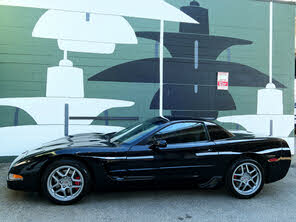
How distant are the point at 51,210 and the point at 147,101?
409 centimetres

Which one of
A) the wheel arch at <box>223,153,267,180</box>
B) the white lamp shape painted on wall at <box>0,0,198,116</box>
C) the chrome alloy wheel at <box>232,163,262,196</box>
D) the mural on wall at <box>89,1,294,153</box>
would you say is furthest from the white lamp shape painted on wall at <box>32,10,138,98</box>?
the chrome alloy wheel at <box>232,163,262,196</box>

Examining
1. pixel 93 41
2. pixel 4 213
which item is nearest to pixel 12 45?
pixel 93 41

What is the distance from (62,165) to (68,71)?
3.56m

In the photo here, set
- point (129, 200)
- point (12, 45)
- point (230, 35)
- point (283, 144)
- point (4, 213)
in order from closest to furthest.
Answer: point (4, 213), point (129, 200), point (283, 144), point (12, 45), point (230, 35)

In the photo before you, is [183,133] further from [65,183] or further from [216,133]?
[65,183]

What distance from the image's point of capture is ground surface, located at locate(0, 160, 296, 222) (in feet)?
10.4

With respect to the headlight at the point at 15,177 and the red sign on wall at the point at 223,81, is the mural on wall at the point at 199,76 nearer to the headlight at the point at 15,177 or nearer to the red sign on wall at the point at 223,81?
the red sign on wall at the point at 223,81

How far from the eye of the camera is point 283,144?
14.0ft

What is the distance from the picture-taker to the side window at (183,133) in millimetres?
3801

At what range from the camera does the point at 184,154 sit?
12.3ft

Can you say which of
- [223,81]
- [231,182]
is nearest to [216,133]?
[231,182]

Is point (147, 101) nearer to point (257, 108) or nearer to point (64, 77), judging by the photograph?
point (64, 77)

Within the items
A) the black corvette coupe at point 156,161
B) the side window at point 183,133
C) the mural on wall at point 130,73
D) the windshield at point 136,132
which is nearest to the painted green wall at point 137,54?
the mural on wall at point 130,73

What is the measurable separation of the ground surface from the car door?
425mm
